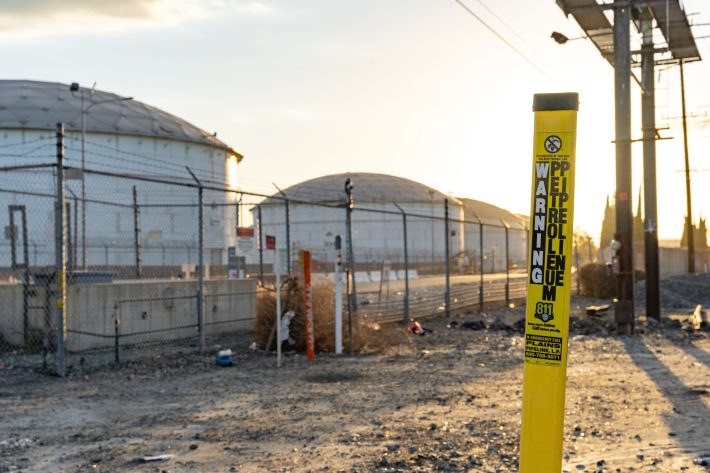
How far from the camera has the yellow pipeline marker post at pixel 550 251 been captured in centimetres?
349

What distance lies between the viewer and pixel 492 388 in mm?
9977

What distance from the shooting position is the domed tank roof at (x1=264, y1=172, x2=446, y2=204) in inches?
2574

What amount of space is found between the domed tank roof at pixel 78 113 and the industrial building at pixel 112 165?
5 cm

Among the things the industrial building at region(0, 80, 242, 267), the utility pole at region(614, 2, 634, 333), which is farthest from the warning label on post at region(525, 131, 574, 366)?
the industrial building at region(0, 80, 242, 267)

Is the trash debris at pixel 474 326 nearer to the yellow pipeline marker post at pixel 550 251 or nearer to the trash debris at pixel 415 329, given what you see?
the trash debris at pixel 415 329

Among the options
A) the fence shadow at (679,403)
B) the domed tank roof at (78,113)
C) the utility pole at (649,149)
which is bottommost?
the fence shadow at (679,403)

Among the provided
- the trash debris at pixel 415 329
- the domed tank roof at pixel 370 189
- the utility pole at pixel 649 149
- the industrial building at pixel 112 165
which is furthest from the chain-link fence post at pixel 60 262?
the domed tank roof at pixel 370 189

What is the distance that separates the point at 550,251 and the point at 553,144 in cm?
44

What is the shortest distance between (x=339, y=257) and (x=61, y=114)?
115 ft

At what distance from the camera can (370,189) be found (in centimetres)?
6831

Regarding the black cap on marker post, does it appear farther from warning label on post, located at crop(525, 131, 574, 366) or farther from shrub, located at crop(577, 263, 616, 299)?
shrub, located at crop(577, 263, 616, 299)

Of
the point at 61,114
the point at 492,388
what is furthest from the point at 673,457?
the point at 61,114

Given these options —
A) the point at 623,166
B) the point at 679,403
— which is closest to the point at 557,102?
the point at 679,403

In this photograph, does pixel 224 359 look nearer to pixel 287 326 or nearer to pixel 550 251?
pixel 287 326
